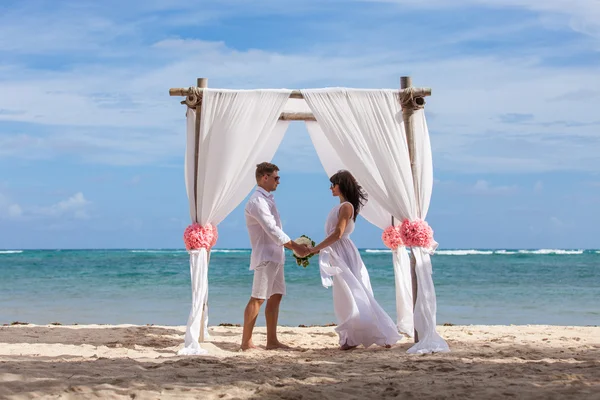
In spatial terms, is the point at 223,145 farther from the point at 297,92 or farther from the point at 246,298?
the point at 246,298

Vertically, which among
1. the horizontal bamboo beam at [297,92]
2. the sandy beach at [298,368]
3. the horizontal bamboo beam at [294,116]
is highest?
the horizontal bamboo beam at [297,92]

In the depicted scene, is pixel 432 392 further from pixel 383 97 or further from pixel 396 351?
pixel 383 97

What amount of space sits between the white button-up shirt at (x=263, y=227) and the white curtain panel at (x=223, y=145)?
391 mm

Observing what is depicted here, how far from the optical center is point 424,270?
22.6ft

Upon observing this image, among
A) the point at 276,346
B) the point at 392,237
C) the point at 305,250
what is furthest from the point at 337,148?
the point at 276,346

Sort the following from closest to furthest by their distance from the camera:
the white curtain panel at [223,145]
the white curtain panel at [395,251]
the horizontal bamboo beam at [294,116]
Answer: the white curtain panel at [223,145]
the horizontal bamboo beam at [294,116]
the white curtain panel at [395,251]

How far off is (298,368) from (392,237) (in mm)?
2945

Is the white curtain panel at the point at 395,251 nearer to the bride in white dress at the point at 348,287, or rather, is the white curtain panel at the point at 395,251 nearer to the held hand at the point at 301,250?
the bride in white dress at the point at 348,287

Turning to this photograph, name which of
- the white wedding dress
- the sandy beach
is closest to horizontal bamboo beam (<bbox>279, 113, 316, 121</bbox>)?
the white wedding dress

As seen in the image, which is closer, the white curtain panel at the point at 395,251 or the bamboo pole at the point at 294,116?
the bamboo pole at the point at 294,116

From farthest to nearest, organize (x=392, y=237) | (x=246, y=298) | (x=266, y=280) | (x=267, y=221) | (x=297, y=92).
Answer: (x=246, y=298)
(x=392, y=237)
(x=297, y=92)
(x=266, y=280)
(x=267, y=221)

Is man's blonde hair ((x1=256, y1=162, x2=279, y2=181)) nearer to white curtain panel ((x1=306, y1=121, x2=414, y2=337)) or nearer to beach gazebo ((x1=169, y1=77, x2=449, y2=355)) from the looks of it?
beach gazebo ((x1=169, y1=77, x2=449, y2=355))

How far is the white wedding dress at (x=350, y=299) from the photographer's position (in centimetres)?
689

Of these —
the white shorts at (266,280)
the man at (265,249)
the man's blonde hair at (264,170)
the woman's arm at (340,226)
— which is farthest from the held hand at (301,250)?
the man's blonde hair at (264,170)
